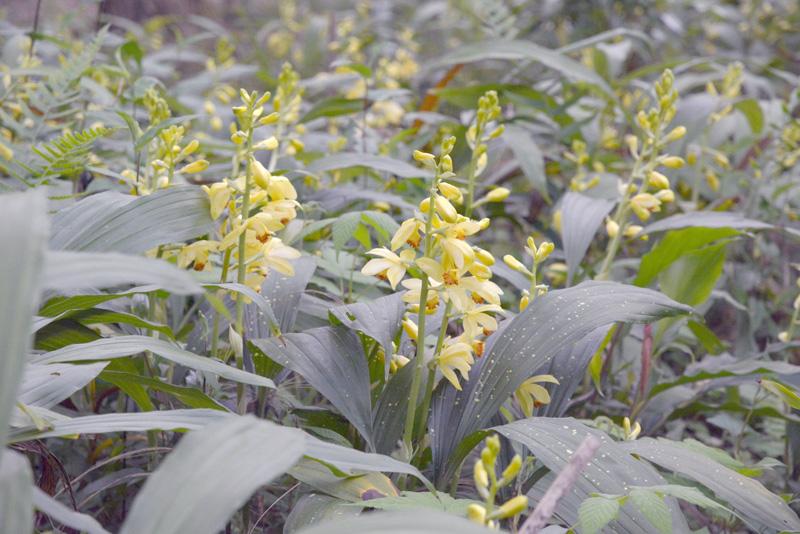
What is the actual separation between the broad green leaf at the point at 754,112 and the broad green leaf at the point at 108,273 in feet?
8.34

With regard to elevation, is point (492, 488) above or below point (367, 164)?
below

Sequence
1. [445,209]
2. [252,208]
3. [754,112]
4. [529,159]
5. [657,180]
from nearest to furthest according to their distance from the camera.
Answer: [445,209] < [252,208] < [657,180] < [529,159] < [754,112]

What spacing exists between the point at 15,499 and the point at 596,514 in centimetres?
62

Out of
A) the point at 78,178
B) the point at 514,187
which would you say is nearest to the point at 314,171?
the point at 78,178

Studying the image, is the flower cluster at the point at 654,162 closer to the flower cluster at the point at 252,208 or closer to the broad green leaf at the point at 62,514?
the flower cluster at the point at 252,208

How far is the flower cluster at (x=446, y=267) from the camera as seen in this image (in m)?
1.26

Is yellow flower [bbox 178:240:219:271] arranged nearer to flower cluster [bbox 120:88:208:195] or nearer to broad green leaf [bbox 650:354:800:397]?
flower cluster [bbox 120:88:208:195]

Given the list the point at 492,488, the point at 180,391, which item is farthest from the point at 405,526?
the point at 180,391

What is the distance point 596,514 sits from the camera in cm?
96

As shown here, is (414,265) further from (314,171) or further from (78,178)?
(78,178)

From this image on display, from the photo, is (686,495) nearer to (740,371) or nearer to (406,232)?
(406,232)

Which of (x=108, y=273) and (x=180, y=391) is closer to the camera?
(x=108, y=273)

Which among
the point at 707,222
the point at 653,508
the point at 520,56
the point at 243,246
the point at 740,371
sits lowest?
the point at 740,371

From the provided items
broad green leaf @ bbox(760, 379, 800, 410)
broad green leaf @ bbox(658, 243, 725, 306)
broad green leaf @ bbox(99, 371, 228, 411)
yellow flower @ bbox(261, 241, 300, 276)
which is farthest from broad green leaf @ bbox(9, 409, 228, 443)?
broad green leaf @ bbox(658, 243, 725, 306)
